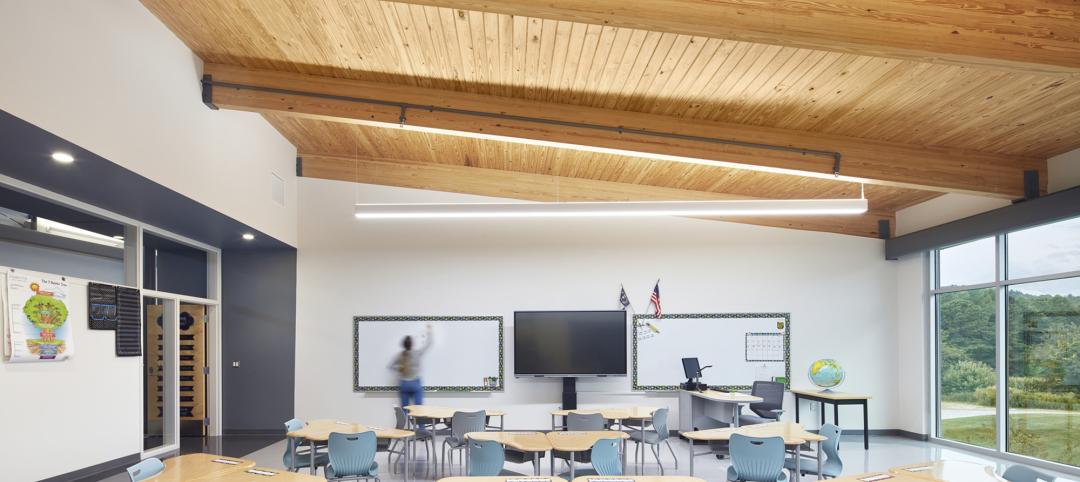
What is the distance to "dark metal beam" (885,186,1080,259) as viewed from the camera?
664cm

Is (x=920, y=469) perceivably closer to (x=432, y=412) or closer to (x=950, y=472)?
(x=950, y=472)

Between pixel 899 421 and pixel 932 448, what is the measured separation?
1.07m

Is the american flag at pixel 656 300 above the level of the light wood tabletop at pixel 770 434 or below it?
above

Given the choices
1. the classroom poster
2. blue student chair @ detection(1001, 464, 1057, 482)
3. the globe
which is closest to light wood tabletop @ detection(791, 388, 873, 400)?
the globe

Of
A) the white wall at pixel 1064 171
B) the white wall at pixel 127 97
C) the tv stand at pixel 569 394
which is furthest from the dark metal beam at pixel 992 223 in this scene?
the white wall at pixel 127 97

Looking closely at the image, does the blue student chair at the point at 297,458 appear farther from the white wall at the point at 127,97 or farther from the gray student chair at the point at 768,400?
the gray student chair at the point at 768,400

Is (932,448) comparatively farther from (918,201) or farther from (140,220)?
(140,220)

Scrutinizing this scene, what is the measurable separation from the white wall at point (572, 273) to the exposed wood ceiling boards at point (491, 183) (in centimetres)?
13

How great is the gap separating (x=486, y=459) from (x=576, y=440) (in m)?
0.80

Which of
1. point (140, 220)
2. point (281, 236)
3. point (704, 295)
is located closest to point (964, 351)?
point (704, 295)

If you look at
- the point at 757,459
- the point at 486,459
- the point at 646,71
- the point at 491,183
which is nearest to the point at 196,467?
the point at 486,459

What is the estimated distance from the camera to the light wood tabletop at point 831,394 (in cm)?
863

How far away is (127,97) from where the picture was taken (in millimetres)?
5246

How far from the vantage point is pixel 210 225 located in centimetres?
763
